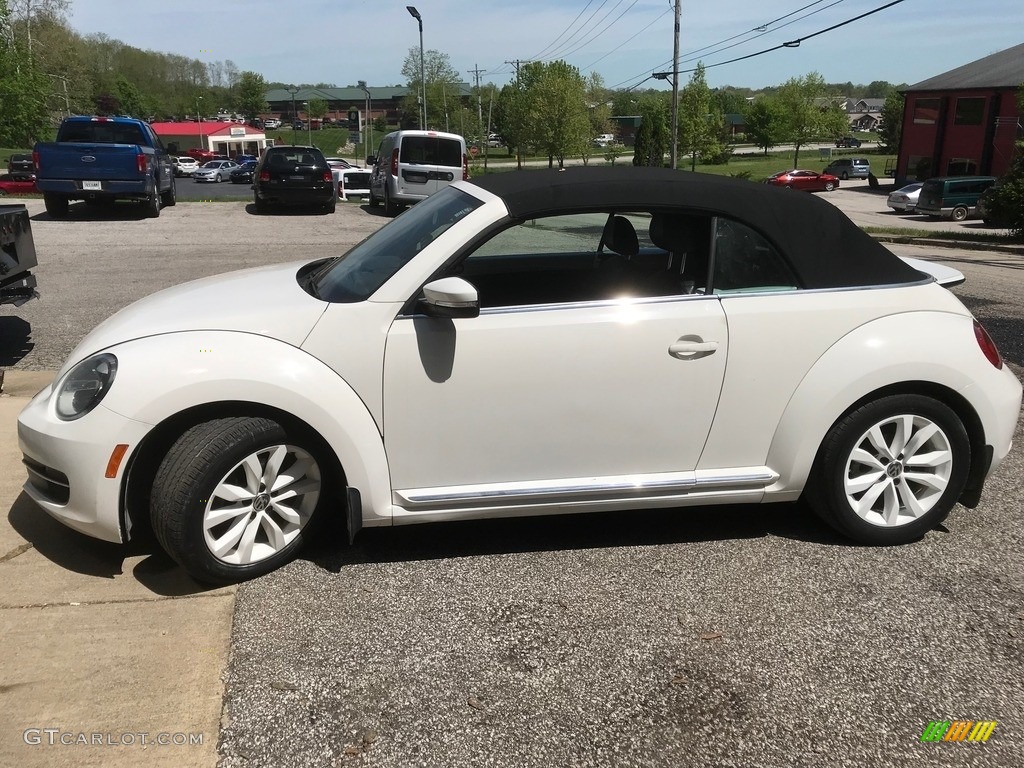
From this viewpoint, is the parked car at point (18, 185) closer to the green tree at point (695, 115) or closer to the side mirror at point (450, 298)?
the side mirror at point (450, 298)

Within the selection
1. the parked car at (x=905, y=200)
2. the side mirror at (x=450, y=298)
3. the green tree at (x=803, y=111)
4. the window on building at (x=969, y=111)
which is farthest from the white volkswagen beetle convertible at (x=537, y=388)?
the green tree at (x=803, y=111)

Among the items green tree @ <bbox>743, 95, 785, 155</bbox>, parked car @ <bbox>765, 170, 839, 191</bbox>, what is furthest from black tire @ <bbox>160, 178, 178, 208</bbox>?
green tree @ <bbox>743, 95, 785, 155</bbox>

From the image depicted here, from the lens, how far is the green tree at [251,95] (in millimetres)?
145125

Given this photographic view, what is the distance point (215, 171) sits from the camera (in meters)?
63.6

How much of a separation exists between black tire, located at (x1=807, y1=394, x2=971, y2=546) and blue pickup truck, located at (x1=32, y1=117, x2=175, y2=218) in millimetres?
16242

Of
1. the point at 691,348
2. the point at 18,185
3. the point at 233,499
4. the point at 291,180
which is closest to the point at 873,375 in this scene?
the point at 691,348

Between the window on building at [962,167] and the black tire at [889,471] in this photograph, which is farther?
the window on building at [962,167]

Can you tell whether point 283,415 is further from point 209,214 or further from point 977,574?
point 209,214

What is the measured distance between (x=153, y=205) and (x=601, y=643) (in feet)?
57.4

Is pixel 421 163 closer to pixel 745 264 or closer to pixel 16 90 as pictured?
pixel 745 264

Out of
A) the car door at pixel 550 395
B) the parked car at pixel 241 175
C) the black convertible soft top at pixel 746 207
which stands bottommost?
the parked car at pixel 241 175

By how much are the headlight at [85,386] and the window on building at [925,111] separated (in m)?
55.9

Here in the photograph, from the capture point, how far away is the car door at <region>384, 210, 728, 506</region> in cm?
352

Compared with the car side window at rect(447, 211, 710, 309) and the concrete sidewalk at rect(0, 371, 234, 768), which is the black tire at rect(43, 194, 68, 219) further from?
the car side window at rect(447, 211, 710, 309)
